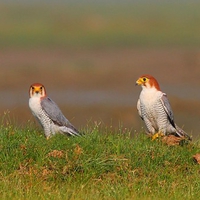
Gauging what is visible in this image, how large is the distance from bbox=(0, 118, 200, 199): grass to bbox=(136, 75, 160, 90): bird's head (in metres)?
1.31

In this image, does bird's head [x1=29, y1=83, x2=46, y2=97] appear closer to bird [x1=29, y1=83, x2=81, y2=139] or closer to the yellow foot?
bird [x1=29, y1=83, x2=81, y2=139]

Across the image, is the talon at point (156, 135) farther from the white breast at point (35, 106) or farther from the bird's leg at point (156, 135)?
the white breast at point (35, 106)

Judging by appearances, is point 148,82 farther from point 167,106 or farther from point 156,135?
point 156,135

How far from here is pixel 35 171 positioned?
356 inches

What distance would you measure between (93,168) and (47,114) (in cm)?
225

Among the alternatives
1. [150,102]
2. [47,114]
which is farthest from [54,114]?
[150,102]

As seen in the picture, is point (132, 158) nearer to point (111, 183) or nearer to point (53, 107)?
point (111, 183)

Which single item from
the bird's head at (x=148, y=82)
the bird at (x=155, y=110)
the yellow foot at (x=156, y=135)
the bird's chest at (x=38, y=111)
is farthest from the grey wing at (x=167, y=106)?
the bird's chest at (x=38, y=111)

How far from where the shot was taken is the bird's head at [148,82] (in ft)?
37.3

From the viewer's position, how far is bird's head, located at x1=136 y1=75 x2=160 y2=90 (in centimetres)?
1138

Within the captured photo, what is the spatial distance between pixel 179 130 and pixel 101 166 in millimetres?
2789

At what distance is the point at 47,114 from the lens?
11.1m

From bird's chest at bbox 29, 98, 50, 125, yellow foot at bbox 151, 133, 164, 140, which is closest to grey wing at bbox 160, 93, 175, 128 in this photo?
yellow foot at bbox 151, 133, 164, 140

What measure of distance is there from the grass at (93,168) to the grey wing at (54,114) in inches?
32.3
